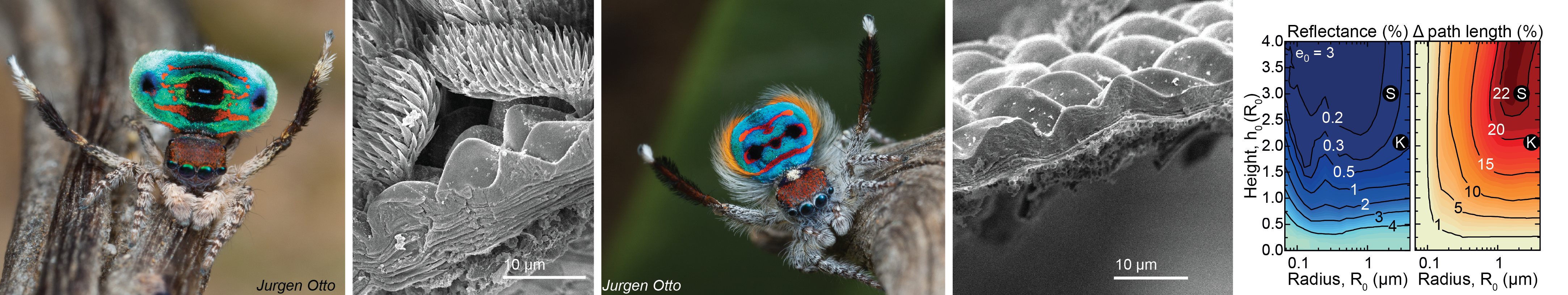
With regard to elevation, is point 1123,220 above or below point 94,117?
below

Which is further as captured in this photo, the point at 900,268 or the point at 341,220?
the point at 341,220

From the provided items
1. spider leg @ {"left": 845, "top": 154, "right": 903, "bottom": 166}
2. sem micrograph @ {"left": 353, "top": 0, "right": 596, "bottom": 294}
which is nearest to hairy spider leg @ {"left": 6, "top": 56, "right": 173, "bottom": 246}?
sem micrograph @ {"left": 353, "top": 0, "right": 596, "bottom": 294}

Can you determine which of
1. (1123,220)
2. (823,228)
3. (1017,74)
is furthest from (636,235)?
(1123,220)

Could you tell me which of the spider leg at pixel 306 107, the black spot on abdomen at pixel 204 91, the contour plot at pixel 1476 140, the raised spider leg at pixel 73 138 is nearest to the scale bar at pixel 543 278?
the spider leg at pixel 306 107

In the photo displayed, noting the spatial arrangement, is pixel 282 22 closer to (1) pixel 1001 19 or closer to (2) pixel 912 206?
(2) pixel 912 206

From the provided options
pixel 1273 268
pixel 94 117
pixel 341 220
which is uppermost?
pixel 94 117

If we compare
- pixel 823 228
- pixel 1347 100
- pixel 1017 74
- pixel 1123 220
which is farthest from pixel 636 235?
pixel 1347 100

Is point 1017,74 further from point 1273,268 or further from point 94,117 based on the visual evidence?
point 94,117
